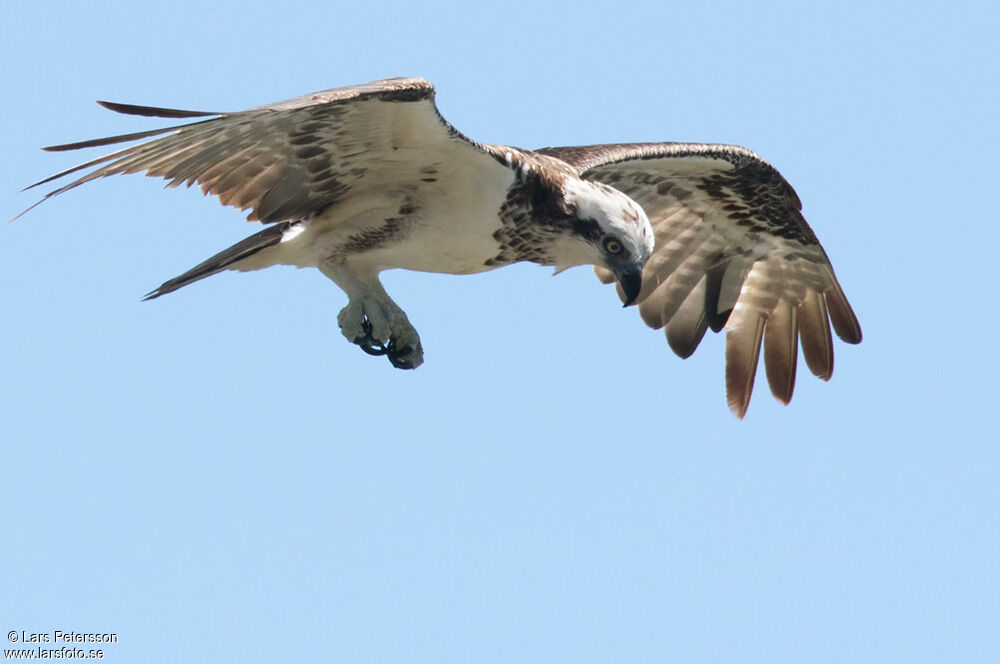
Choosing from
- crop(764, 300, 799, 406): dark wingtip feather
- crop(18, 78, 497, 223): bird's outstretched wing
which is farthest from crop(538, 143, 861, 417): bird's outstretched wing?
crop(18, 78, 497, 223): bird's outstretched wing

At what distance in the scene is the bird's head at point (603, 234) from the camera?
889 centimetres

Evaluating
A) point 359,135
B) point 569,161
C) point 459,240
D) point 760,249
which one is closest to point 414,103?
point 359,135

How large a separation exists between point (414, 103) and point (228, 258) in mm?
1651

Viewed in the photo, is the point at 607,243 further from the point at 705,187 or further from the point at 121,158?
the point at 121,158

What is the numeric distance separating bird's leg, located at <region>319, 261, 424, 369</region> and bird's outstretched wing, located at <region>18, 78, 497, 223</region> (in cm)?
48

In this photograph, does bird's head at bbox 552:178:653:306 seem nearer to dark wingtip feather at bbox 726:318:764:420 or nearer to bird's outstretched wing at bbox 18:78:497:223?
bird's outstretched wing at bbox 18:78:497:223

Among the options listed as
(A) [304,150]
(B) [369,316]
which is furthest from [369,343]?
(A) [304,150]

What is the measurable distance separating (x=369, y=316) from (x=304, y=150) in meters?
1.29

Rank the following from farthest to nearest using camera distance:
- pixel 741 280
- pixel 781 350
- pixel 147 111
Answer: pixel 741 280
pixel 781 350
pixel 147 111

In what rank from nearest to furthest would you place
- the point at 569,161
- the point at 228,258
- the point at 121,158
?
the point at 121,158
the point at 228,258
the point at 569,161

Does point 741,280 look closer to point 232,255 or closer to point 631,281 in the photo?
point 631,281

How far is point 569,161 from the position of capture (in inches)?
374

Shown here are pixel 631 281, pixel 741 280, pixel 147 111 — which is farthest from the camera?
pixel 741 280

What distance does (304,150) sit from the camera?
27.5 ft
